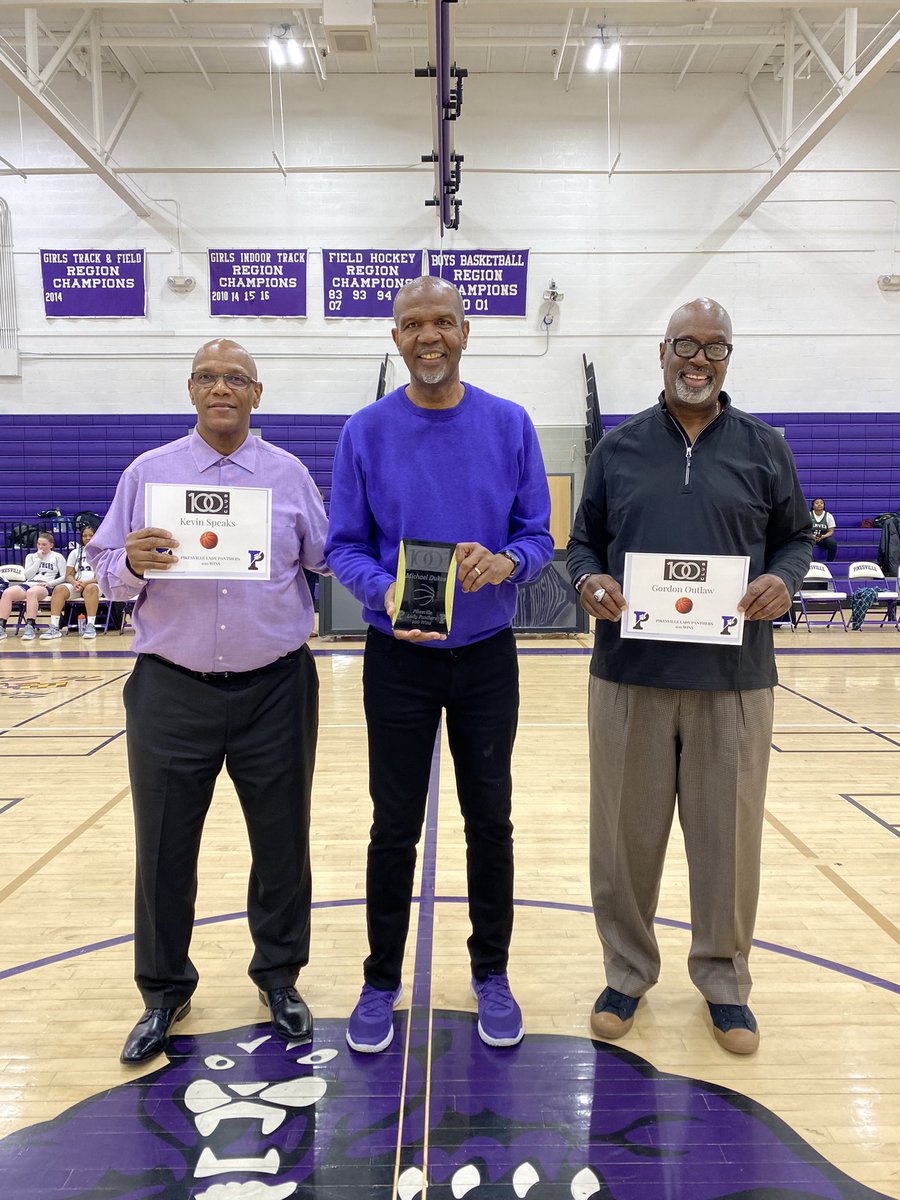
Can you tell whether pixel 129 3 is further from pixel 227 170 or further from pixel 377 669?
pixel 377 669

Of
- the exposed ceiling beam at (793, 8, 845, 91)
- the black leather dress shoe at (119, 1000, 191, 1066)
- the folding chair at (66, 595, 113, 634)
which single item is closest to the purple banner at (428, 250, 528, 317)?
the exposed ceiling beam at (793, 8, 845, 91)

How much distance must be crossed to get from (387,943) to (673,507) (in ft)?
4.34

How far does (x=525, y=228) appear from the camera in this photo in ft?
38.8

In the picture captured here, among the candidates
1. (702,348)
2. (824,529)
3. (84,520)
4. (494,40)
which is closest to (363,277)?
(494,40)

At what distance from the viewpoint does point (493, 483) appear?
6.84 feet

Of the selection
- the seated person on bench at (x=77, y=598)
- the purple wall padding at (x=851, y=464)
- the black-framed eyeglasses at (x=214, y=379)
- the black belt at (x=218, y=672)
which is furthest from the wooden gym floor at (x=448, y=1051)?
the purple wall padding at (x=851, y=464)

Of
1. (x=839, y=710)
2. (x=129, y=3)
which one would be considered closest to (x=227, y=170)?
(x=129, y=3)

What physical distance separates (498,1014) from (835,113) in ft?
32.9

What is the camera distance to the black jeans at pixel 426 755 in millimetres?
2100

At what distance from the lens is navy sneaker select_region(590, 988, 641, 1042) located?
2.25 metres

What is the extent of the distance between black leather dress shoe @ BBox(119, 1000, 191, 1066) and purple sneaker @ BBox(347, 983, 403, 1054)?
1.54 feet

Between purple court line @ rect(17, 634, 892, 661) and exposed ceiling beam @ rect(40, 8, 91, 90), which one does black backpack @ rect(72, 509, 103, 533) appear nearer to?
purple court line @ rect(17, 634, 892, 661)

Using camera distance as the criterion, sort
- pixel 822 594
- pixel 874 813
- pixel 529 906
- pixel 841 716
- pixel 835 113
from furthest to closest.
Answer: pixel 822 594 → pixel 835 113 → pixel 841 716 → pixel 874 813 → pixel 529 906

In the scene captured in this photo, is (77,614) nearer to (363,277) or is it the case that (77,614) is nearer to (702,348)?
(363,277)
